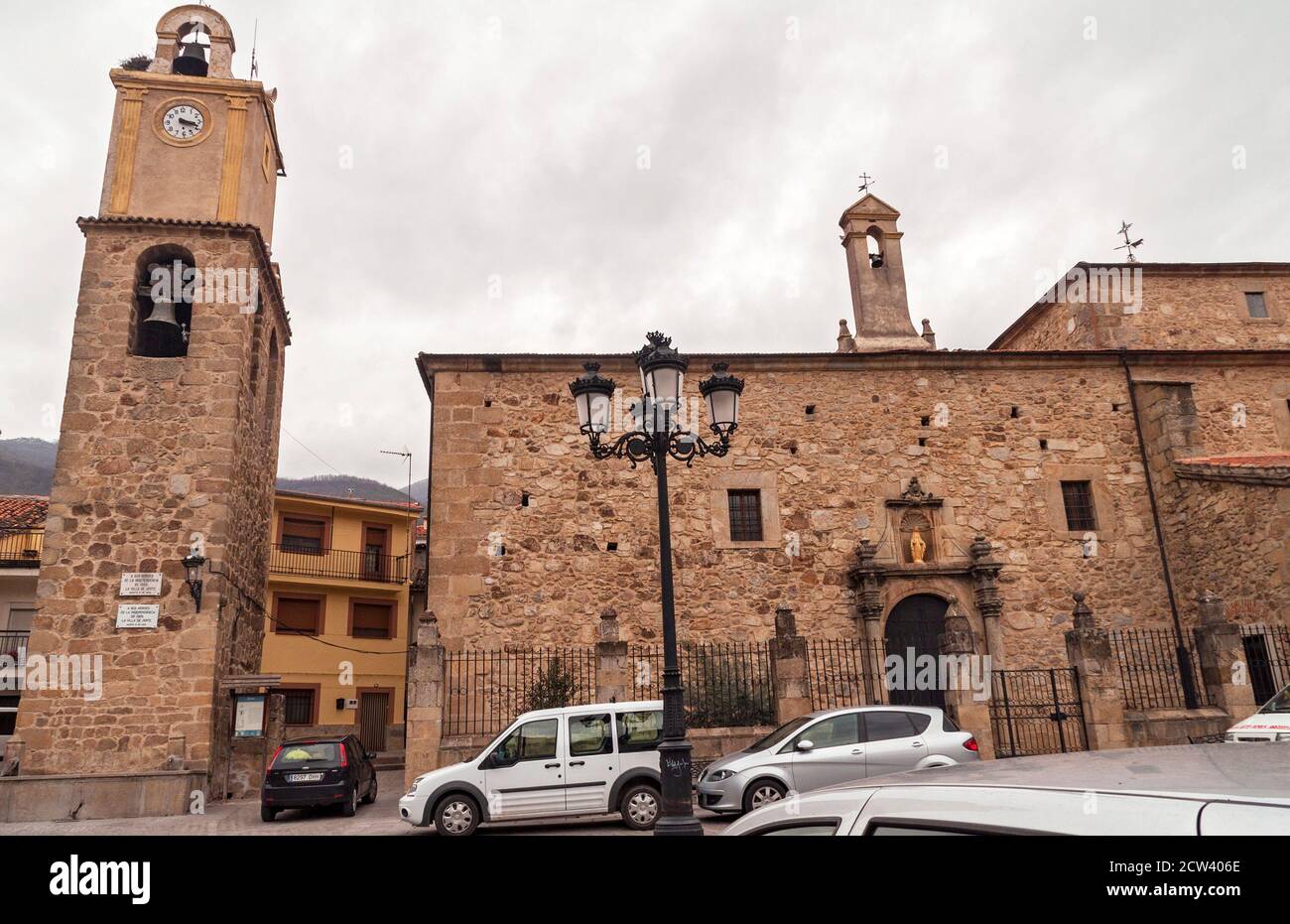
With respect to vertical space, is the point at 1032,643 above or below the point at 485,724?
above

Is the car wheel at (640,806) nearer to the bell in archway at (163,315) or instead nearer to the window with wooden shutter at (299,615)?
the bell in archway at (163,315)

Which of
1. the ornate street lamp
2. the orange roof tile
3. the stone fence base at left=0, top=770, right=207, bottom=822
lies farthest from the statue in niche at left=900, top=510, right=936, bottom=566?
the orange roof tile

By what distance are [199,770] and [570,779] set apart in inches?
267

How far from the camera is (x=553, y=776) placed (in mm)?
9430

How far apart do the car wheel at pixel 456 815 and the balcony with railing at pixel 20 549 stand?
17175 mm

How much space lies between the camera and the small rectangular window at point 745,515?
50.5 ft

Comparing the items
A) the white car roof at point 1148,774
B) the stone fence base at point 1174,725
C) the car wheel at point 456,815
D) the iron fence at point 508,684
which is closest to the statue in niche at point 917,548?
the stone fence base at point 1174,725

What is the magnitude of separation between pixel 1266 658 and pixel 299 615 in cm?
2555

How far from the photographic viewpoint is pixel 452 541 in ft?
48.1

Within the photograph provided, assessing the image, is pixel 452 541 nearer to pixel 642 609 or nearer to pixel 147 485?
pixel 642 609

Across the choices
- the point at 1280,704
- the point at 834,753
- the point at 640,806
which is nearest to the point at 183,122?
the point at 640,806
